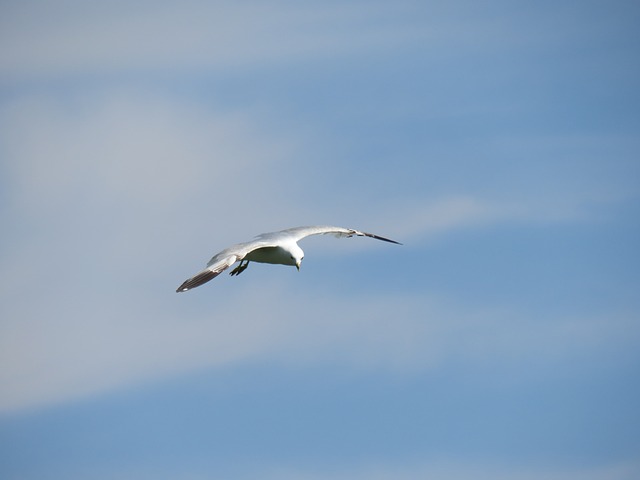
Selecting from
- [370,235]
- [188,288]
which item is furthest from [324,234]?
[188,288]

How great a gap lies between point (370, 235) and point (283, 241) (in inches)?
310

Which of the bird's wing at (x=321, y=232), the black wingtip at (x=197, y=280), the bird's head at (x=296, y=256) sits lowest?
the black wingtip at (x=197, y=280)

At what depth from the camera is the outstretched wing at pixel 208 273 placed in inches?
1391

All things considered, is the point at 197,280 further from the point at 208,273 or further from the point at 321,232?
the point at 321,232

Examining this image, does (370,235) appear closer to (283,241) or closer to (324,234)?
(324,234)

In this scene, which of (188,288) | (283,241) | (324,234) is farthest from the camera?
(324,234)

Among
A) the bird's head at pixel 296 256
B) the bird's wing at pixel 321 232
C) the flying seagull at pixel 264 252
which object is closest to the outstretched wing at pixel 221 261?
the flying seagull at pixel 264 252

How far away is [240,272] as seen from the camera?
42.2m

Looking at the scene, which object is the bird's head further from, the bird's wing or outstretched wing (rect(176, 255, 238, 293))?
outstretched wing (rect(176, 255, 238, 293))

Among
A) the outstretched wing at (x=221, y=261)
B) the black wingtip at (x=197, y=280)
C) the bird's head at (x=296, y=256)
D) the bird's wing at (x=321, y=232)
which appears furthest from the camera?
the bird's wing at (x=321, y=232)

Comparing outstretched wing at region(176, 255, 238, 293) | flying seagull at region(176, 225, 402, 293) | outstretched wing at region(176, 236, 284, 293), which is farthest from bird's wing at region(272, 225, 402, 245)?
outstretched wing at region(176, 255, 238, 293)

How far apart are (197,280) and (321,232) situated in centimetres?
1016

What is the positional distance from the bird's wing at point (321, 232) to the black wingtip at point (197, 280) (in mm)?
5696

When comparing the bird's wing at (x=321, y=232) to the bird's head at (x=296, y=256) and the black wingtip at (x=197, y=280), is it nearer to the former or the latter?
the bird's head at (x=296, y=256)
